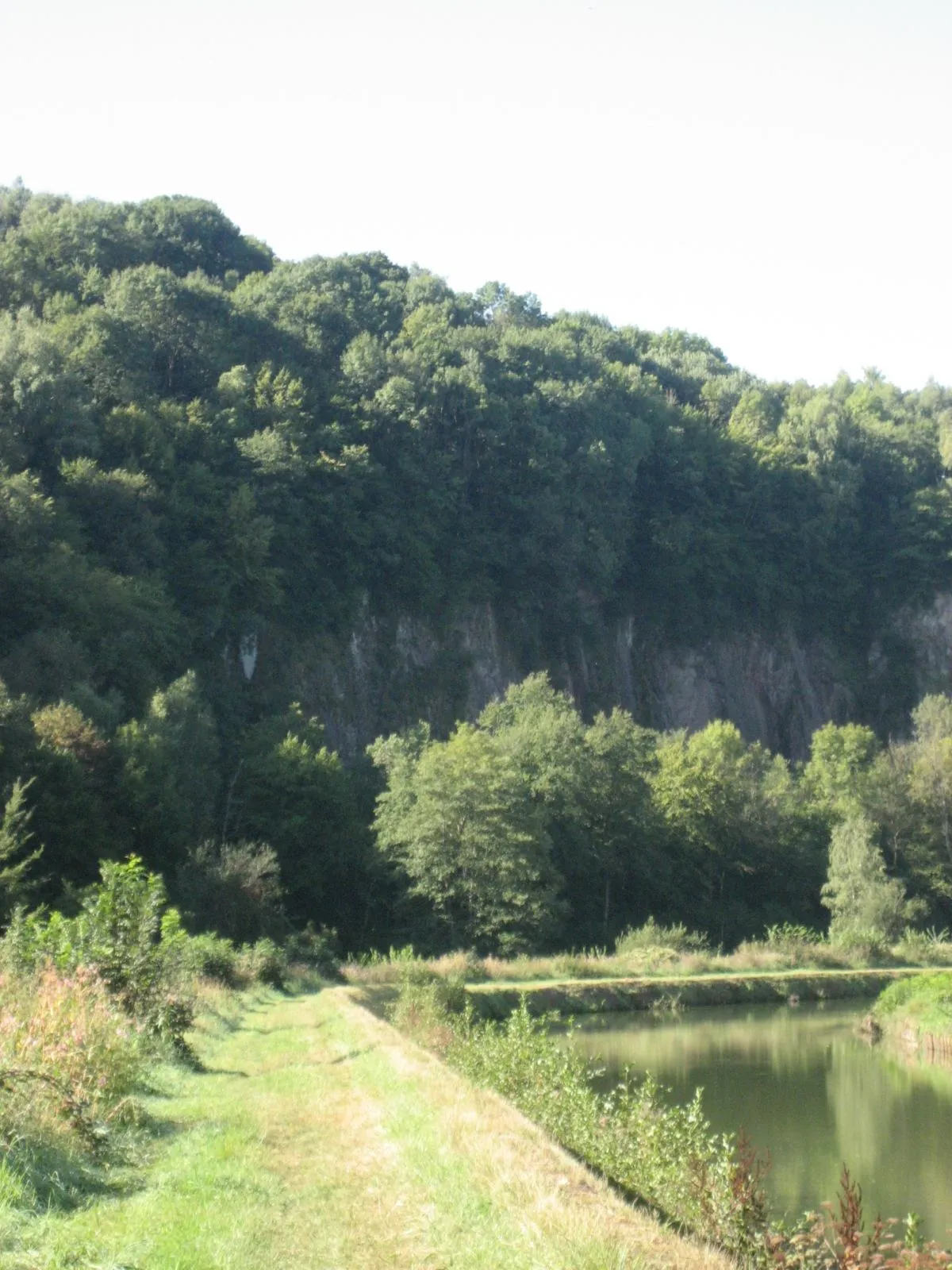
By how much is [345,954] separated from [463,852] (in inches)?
234

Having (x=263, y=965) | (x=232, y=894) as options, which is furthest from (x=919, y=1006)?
(x=232, y=894)

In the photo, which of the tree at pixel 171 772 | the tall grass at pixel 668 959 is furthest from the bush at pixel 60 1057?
the tree at pixel 171 772

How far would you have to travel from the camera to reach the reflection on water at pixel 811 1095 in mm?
17922

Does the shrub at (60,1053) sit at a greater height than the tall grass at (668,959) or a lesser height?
greater

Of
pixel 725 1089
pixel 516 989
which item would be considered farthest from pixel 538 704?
pixel 725 1089

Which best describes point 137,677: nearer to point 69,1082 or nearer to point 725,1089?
point 725,1089

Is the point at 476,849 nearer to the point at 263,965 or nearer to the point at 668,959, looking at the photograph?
the point at 668,959

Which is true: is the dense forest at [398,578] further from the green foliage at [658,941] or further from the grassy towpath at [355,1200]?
the grassy towpath at [355,1200]

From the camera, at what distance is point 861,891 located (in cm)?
5928

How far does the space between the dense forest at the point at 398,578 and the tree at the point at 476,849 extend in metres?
0.16

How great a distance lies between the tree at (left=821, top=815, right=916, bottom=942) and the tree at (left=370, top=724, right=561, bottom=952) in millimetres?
13836

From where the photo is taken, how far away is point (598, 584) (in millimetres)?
84438

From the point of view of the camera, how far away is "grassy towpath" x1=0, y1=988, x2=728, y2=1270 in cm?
824

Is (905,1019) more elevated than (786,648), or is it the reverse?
(786,648)
